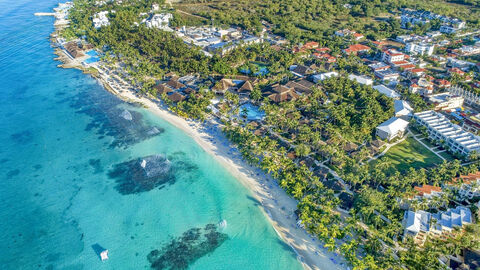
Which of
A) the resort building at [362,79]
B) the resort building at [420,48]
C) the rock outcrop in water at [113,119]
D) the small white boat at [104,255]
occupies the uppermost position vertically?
the resort building at [420,48]

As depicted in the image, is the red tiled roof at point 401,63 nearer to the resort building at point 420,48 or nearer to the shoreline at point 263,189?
the resort building at point 420,48

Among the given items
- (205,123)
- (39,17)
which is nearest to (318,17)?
(205,123)

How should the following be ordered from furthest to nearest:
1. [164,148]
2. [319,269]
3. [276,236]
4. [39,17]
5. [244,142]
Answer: [39,17], [164,148], [244,142], [276,236], [319,269]

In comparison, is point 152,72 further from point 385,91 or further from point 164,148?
point 385,91

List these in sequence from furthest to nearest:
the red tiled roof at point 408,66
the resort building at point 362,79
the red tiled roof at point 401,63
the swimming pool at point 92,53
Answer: the swimming pool at point 92,53 → the red tiled roof at point 401,63 → the red tiled roof at point 408,66 → the resort building at point 362,79

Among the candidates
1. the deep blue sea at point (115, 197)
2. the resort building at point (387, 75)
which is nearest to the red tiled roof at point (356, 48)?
the resort building at point (387, 75)

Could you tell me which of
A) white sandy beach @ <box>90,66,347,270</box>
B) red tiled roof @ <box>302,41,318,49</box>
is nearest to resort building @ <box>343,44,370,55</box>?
red tiled roof @ <box>302,41,318,49</box>
